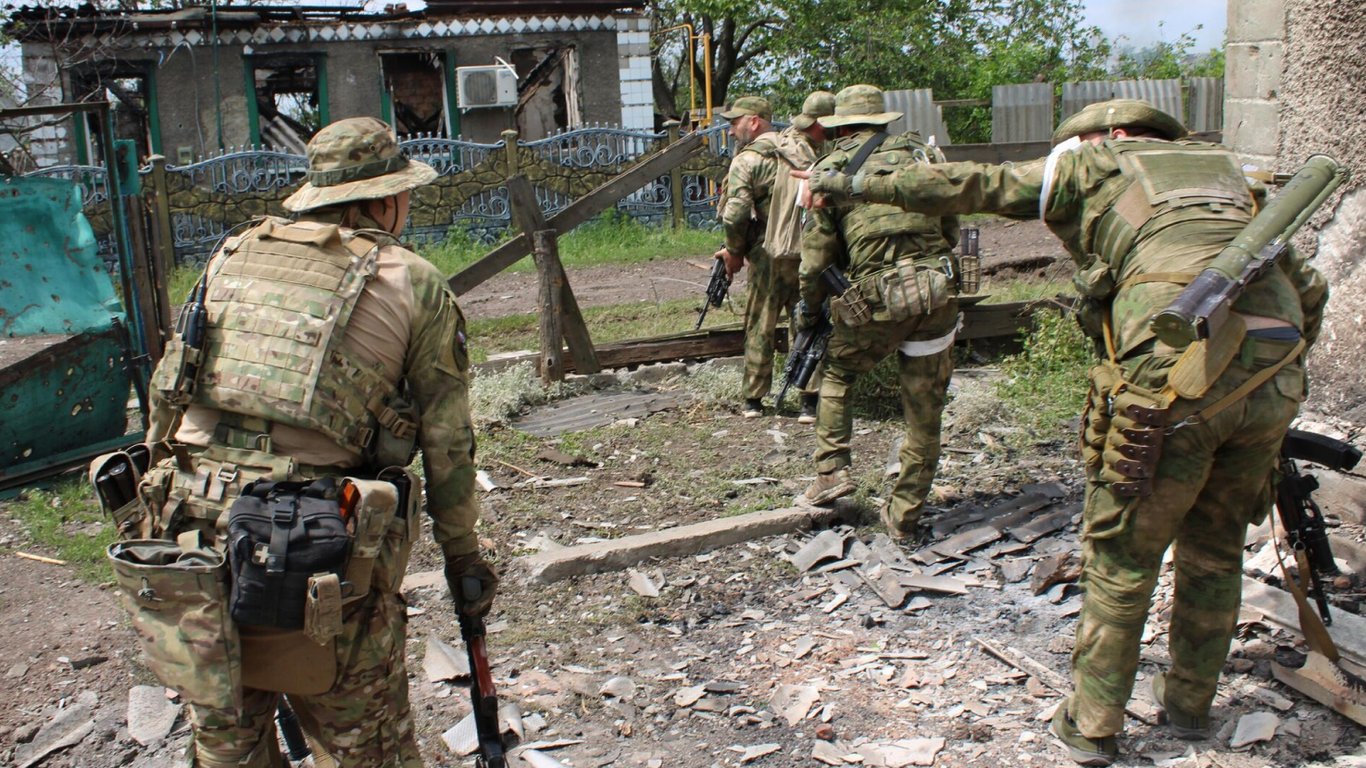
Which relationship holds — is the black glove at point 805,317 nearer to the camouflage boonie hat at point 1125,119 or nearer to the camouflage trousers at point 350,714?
the camouflage boonie hat at point 1125,119

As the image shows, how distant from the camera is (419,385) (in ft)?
9.47

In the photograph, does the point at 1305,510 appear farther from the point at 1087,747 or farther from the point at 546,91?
the point at 546,91

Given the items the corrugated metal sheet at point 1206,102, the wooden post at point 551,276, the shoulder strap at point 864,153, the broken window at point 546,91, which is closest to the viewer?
the shoulder strap at point 864,153

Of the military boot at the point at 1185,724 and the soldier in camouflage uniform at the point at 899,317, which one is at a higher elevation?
the soldier in camouflage uniform at the point at 899,317

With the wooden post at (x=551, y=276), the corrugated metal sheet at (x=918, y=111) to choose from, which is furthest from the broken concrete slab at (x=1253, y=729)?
the corrugated metal sheet at (x=918, y=111)

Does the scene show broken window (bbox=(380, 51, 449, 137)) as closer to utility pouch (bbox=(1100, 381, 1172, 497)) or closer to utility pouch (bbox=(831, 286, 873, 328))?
utility pouch (bbox=(831, 286, 873, 328))

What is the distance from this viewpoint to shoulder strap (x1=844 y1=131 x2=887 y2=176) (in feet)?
16.9

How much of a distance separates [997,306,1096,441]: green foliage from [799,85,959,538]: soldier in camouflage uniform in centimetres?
143

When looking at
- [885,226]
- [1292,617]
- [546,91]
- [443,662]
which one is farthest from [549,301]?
[546,91]

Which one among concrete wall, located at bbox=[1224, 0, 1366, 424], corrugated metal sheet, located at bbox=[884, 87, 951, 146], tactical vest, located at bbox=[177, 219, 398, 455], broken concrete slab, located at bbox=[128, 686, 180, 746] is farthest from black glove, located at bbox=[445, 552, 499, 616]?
corrugated metal sheet, located at bbox=[884, 87, 951, 146]

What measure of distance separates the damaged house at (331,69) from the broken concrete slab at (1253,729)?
16.5 meters

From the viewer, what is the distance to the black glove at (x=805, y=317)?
6.19m

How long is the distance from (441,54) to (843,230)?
48.1 ft

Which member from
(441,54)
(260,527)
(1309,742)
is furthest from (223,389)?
(441,54)
